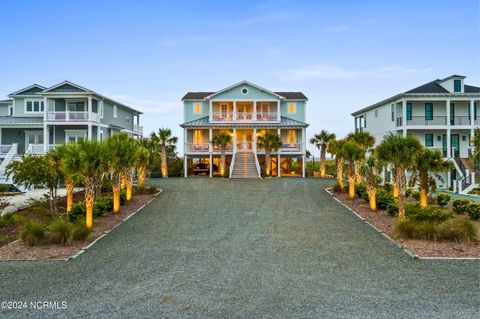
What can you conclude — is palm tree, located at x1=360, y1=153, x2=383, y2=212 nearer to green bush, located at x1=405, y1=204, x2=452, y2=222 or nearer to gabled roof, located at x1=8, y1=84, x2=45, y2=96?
green bush, located at x1=405, y1=204, x2=452, y2=222

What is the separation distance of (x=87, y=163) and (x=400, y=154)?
39.0ft

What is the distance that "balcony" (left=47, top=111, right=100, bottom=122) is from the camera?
97.4 ft

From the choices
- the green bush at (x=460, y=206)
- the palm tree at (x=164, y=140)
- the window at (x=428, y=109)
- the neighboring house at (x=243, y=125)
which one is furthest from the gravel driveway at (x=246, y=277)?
the window at (x=428, y=109)

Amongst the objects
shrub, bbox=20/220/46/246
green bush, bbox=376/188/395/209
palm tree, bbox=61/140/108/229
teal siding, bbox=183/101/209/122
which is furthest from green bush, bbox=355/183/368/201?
teal siding, bbox=183/101/209/122

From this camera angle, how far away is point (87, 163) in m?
11.9

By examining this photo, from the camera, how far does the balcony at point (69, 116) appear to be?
29688 millimetres

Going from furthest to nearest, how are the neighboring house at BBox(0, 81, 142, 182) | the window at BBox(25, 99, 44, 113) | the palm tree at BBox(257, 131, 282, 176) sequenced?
the window at BBox(25, 99, 44, 113) < the palm tree at BBox(257, 131, 282, 176) < the neighboring house at BBox(0, 81, 142, 182)

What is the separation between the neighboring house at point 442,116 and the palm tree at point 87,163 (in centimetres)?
2661

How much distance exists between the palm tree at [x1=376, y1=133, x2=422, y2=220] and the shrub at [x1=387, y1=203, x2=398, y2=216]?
1.10 m

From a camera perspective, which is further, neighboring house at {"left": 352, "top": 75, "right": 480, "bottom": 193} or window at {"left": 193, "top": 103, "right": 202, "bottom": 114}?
window at {"left": 193, "top": 103, "right": 202, "bottom": 114}

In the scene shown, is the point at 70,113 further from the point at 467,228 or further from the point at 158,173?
the point at 467,228

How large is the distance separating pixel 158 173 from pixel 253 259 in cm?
2674

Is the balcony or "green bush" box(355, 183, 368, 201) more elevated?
the balcony

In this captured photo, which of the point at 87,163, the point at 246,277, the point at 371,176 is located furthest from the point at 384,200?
the point at 87,163
